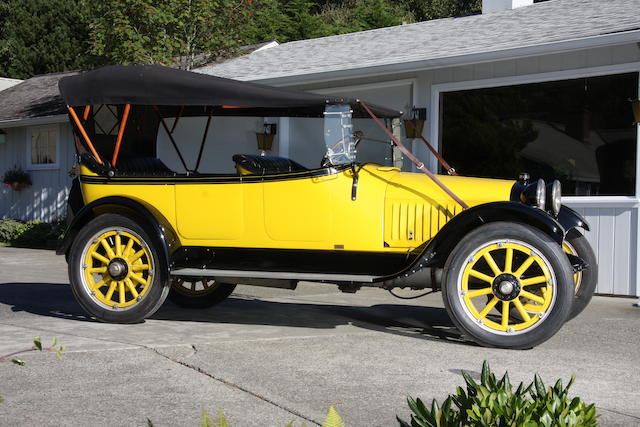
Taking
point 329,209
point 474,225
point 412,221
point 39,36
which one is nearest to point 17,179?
point 329,209

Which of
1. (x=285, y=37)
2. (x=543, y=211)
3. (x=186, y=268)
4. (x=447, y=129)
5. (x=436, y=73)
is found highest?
(x=285, y=37)

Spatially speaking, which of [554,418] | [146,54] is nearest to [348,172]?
[554,418]

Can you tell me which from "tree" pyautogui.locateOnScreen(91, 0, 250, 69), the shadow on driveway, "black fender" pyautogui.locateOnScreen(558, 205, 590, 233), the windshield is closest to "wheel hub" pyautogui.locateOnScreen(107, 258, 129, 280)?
the shadow on driveway

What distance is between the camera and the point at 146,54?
1546cm

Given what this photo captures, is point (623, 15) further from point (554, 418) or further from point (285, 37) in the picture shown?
point (285, 37)

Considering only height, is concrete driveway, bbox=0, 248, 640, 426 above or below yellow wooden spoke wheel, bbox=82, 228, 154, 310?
below

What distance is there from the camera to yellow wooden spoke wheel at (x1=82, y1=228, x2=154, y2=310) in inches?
237

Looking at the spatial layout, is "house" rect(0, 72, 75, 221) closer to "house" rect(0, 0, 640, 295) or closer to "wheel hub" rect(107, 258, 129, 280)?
"house" rect(0, 0, 640, 295)

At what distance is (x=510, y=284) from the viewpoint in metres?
5.14

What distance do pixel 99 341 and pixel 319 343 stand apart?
1.51 metres

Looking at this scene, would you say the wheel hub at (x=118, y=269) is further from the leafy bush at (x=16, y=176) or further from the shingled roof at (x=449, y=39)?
the leafy bush at (x=16, y=176)

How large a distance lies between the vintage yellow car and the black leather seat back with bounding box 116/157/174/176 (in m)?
0.04

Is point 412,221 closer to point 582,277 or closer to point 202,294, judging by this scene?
point 582,277

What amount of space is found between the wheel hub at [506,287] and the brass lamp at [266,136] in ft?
25.4
